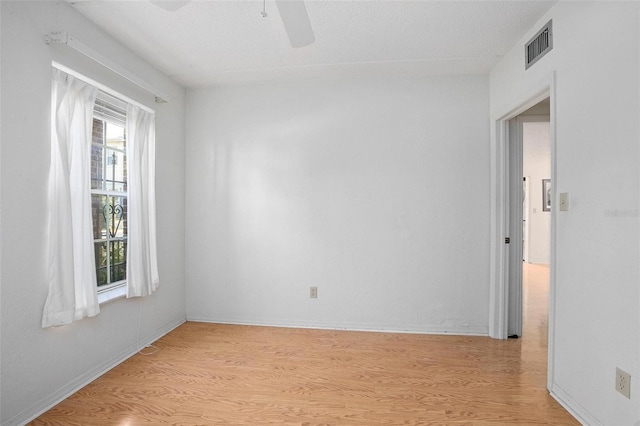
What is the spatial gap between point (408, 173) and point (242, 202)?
5.95ft

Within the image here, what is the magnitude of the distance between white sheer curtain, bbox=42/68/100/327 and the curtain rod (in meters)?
0.19

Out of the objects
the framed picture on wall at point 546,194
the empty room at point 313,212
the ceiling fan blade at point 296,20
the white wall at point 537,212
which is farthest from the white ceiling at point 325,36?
the framed picture on wall at point 546,194

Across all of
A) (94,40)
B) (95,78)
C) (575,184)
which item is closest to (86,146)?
(95,78)

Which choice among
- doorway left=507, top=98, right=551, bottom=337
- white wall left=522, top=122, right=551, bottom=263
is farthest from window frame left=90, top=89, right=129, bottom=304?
white wall left=522, top=122, right=551, bottom=263

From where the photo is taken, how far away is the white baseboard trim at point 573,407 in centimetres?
180

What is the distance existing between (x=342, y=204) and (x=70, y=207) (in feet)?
7.46

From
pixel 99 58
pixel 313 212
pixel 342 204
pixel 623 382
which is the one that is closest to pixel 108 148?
pixel 99 58

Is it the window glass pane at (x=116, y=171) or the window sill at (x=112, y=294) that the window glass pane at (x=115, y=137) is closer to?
the window glass pane at (x=116, y=171)

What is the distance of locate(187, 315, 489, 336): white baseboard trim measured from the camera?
3.18 metres

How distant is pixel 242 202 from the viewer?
3477 millimetres

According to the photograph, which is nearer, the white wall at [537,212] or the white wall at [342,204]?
the white wall at [342,204]

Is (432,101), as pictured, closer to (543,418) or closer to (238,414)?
(543,418)

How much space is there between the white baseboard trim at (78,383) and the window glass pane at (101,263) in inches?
24.5

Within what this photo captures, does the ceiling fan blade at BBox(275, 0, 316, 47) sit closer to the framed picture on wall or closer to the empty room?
the empty room
